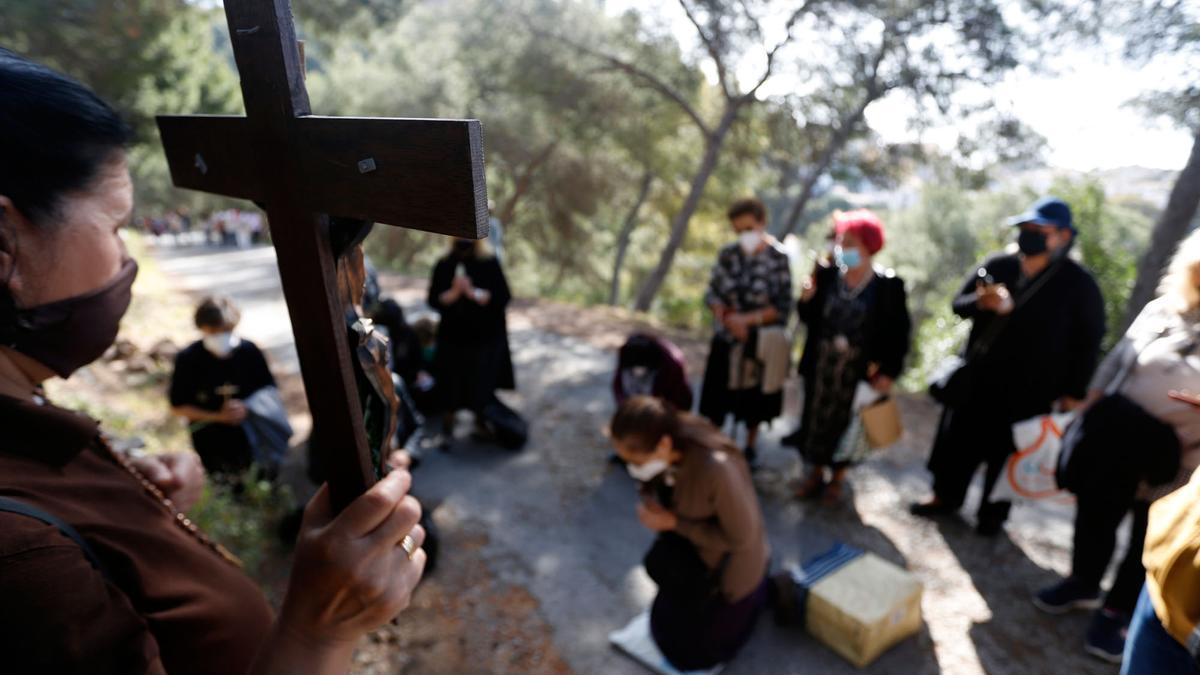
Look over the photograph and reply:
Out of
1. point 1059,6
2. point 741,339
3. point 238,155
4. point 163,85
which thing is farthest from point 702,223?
point 238,155

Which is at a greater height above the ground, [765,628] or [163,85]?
[163,85]

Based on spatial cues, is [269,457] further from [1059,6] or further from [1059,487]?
[1059,6]

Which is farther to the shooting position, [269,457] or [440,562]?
[269,457]

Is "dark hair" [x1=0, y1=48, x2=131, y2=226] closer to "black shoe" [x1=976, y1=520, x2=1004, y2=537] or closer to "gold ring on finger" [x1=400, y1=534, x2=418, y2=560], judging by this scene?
"gold ring on finger" [x1=400, y1=534, x2=418, y2=560]

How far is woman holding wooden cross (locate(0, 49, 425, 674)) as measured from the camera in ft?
2.54

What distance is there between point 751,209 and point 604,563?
2.64 m

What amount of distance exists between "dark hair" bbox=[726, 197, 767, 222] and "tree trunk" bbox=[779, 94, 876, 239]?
6.72 metres

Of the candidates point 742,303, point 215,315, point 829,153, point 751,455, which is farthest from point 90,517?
point 829,153

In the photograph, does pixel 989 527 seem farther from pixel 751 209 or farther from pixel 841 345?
pixel 751 209

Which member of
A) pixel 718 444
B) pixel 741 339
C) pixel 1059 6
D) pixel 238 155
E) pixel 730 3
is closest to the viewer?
pixel 238 155

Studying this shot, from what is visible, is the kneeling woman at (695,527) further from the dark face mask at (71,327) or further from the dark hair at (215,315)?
the dark hair at (215,315)

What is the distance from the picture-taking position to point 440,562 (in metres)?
3.90

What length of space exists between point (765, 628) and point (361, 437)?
309 cm

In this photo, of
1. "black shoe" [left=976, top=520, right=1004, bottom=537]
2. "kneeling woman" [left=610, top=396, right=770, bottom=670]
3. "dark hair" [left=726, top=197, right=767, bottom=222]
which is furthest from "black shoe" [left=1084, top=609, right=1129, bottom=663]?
"dark hair" [left=726, top=197, right=767, bottom=222]
